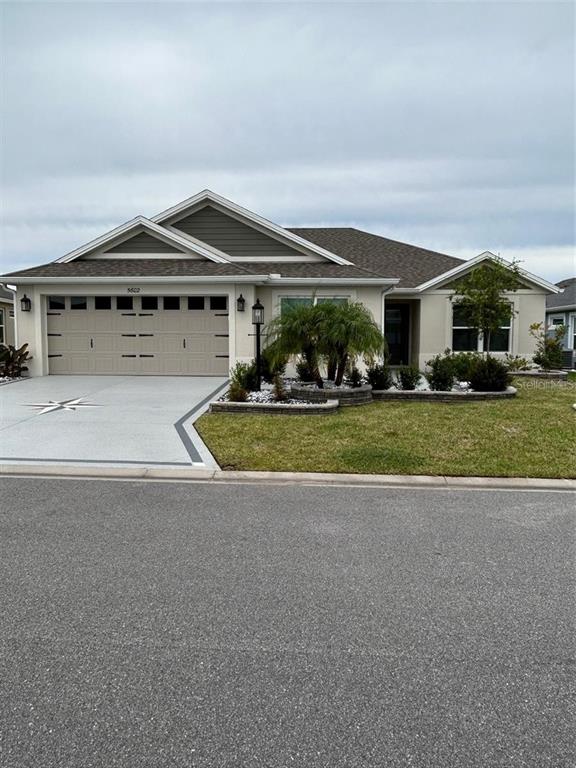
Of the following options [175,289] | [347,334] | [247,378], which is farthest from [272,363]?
[175,289]

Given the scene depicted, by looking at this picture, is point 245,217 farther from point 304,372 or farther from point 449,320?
point 449,320

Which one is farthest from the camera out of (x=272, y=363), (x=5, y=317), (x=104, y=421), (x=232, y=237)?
(x=5, y=317)

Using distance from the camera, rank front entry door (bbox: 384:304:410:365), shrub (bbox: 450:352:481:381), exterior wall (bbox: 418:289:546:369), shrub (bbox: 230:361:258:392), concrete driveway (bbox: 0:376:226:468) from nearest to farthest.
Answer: concrete driveway (bbox: 0:376:226:468)
shrub (bbox: 230:361:258:392)
shrub (bbox: 450:352:481:381)
exterior wall (bbox: 418:289:546:369)
front entry door (bbox: 384:304:410:365)

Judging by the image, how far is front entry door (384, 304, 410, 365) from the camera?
20.1 metres

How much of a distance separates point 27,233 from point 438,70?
16050 millimetres

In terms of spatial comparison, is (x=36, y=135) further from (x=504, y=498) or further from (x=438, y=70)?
(x=504, y=498)

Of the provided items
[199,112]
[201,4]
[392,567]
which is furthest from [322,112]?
[392,567]

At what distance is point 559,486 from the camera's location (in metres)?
5.96

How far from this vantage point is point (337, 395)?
10648 mm

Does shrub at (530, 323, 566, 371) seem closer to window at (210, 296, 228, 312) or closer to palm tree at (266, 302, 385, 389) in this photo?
palm tree at (266, 302, 385, 389)

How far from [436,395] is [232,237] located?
30.2 feet

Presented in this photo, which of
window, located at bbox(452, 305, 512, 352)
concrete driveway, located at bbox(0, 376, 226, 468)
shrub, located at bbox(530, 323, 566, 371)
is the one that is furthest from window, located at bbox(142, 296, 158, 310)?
shrub, located at bbox(530, 323, 566, 371)

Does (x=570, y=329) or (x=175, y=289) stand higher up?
(x=175, y=289)

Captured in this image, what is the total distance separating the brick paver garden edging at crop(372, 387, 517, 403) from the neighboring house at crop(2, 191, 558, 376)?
181 inches
